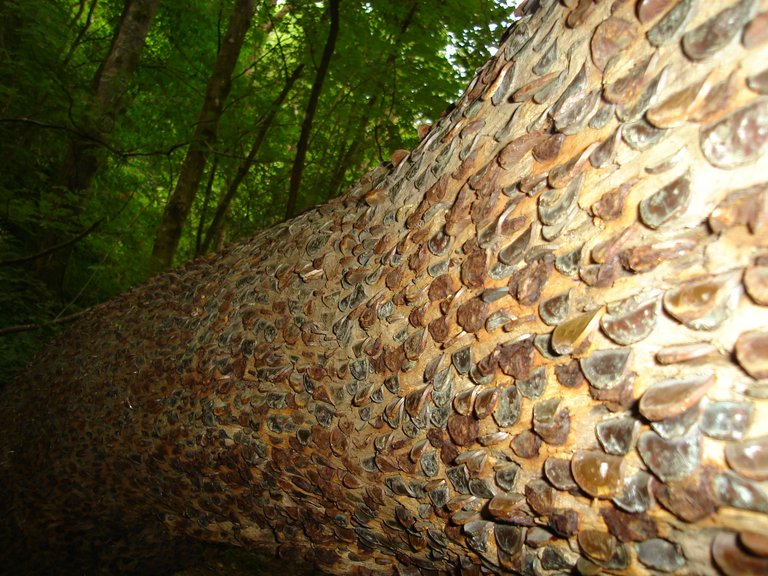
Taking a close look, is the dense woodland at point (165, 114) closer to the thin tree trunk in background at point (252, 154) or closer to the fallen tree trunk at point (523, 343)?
the thin tree trunk in background at point (252, 154)

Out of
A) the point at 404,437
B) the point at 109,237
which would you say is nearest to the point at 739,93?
the point at 404,437

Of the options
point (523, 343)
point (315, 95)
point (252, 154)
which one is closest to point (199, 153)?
point (315, 95)

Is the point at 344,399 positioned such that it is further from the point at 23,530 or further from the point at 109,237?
the point at 109,237

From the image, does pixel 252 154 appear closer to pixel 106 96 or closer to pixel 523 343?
pixel 106 96

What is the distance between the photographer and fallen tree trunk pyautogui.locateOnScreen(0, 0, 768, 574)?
2.30 feet

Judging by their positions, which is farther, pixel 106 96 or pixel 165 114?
pixel 165 114

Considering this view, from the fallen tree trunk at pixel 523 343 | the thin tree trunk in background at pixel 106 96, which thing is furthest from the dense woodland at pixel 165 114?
the fallen tree trunk at pixel 523 343

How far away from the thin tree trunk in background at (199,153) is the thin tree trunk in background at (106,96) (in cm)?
72

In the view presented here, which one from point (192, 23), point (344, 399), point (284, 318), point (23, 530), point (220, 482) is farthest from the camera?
point (192, 23)

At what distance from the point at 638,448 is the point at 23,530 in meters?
3.03

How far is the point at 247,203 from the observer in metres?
8.32

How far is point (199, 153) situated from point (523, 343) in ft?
16.4

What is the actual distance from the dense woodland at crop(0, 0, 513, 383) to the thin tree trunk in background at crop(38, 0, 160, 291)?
0.01m

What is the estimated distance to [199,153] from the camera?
17.3ft
